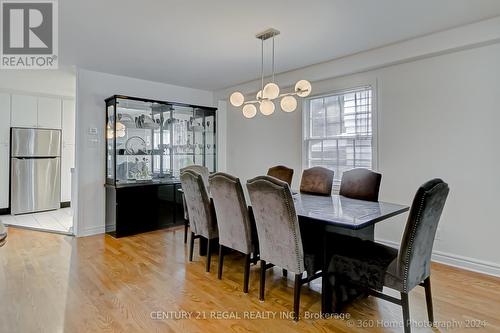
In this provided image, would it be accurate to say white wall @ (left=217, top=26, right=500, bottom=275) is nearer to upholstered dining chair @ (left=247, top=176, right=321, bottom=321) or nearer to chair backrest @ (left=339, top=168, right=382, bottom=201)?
chair backrest @ (left=339, top=168, right=382, bottom=201)

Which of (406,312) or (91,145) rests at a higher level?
(91,145)

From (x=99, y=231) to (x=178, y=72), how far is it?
2.78 meters

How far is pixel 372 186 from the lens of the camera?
9.92 ft

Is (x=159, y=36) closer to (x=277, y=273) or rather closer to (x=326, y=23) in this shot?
(x=326, y=23)

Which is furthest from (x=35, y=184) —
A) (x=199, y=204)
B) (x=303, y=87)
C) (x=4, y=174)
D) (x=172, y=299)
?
(x=303, y=87)


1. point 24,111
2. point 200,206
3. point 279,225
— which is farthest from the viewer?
point 24,111

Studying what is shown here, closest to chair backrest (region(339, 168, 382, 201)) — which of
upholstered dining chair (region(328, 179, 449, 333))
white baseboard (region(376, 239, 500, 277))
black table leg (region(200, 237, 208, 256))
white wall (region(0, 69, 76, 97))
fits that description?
upholstered dining chair (region(328, 179, 449, 333))

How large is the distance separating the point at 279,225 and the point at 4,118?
6.30 m

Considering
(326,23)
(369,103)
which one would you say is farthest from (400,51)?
(326,23)

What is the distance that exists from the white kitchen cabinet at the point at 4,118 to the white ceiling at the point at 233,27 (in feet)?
9.00

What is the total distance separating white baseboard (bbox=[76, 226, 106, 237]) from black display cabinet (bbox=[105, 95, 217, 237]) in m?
0.11

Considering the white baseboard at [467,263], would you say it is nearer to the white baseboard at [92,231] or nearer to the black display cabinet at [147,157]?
the black display cabinet at [147,157]

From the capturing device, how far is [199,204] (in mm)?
3080

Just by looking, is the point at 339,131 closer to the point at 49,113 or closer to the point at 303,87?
the point at 303,87
